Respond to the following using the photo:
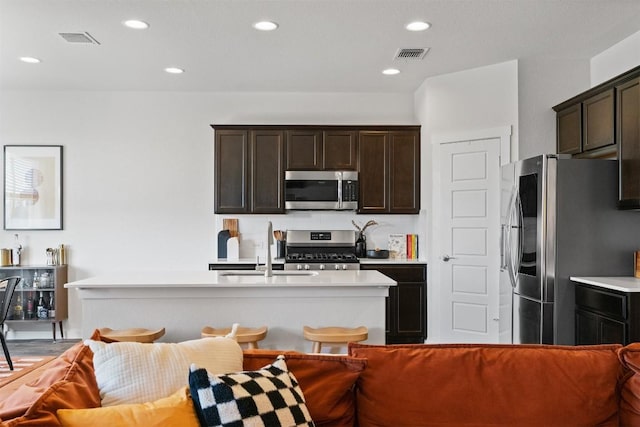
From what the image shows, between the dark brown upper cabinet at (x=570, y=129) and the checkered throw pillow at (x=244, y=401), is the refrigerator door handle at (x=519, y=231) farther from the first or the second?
the checkered throw pillow at (x=244, y=401)

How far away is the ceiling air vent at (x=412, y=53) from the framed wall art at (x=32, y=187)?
3.97 metres

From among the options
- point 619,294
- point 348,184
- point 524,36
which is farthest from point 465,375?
point 348,184

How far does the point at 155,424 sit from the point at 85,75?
15.6 ft

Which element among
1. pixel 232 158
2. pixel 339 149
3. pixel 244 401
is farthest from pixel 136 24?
pixel 244 401

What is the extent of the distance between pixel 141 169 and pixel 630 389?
208 inches

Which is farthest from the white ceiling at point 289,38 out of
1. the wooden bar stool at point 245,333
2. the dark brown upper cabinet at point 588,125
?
the wooden bar stool at point 245,333

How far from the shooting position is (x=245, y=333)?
3.25 metres

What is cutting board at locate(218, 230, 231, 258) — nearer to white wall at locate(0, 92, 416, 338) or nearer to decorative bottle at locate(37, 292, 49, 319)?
white wall at locate(0, 92, 416, 338)

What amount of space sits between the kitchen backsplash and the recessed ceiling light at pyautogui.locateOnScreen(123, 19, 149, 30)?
2.50m

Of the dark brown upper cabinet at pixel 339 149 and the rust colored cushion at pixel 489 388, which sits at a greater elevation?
the dark brown upper cabinet at pixel 339 149

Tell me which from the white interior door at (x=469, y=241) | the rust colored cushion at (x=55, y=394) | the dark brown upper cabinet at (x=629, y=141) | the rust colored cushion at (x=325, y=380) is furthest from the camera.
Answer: the white interior door at (x=469, y=241)

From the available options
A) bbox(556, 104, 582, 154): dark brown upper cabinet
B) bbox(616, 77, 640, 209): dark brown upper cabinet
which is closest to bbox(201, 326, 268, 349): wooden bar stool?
bbox(616, 77, 640, 209): dark brown upper cabinet

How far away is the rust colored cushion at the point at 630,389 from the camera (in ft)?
5.48

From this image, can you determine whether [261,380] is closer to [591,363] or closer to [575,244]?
[591,363]
